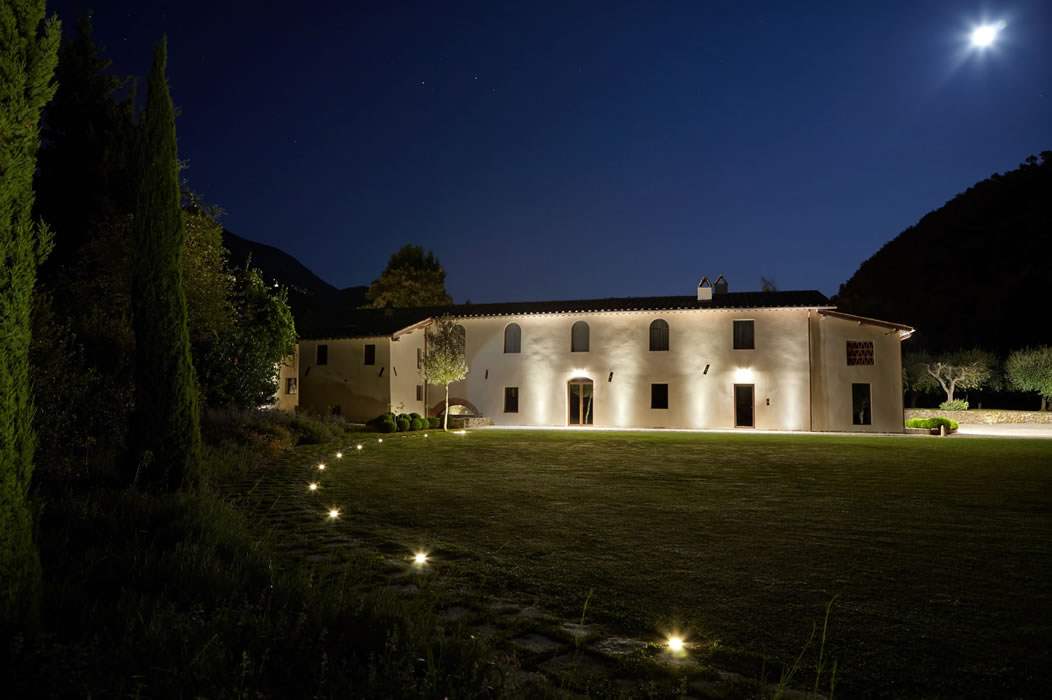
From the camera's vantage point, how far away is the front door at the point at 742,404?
89.4 feet

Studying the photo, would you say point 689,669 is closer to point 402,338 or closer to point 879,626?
point 879,626

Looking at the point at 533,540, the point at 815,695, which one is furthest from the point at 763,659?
the point at 533,540

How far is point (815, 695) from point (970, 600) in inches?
93.9

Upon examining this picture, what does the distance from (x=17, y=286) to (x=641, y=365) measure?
2623 cm

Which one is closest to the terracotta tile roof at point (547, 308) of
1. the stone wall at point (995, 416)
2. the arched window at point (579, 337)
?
the arched window at point (579, 337)

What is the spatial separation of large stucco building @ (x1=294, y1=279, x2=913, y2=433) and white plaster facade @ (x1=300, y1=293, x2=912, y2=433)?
49mm

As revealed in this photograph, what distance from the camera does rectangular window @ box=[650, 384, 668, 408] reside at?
28109mm

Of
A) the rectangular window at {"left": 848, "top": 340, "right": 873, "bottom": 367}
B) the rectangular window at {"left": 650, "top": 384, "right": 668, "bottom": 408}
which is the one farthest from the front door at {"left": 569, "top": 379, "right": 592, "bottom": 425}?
the rectangular window at {"left": 848, "top": 340, "right": 873, "bottom": 367}

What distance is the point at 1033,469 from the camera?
13.1 metres

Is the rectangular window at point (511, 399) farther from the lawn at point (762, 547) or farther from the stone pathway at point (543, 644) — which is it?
the stone pathway at point (543, 644)

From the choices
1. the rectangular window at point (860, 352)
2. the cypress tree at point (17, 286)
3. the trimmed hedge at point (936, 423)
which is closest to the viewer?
the cypress tree at point (17, 286)

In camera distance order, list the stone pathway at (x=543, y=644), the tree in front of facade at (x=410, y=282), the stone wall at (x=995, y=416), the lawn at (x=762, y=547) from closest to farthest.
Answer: the stone pathway at (x=543, y=644), the lawn at (x=762, y=547), the stone wall at (x=995, y=416), the tree in front of facade at (x=410, y=282)

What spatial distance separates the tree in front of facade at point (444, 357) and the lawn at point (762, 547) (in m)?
12.2

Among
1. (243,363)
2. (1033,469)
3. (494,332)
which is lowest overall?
(1033,469)
